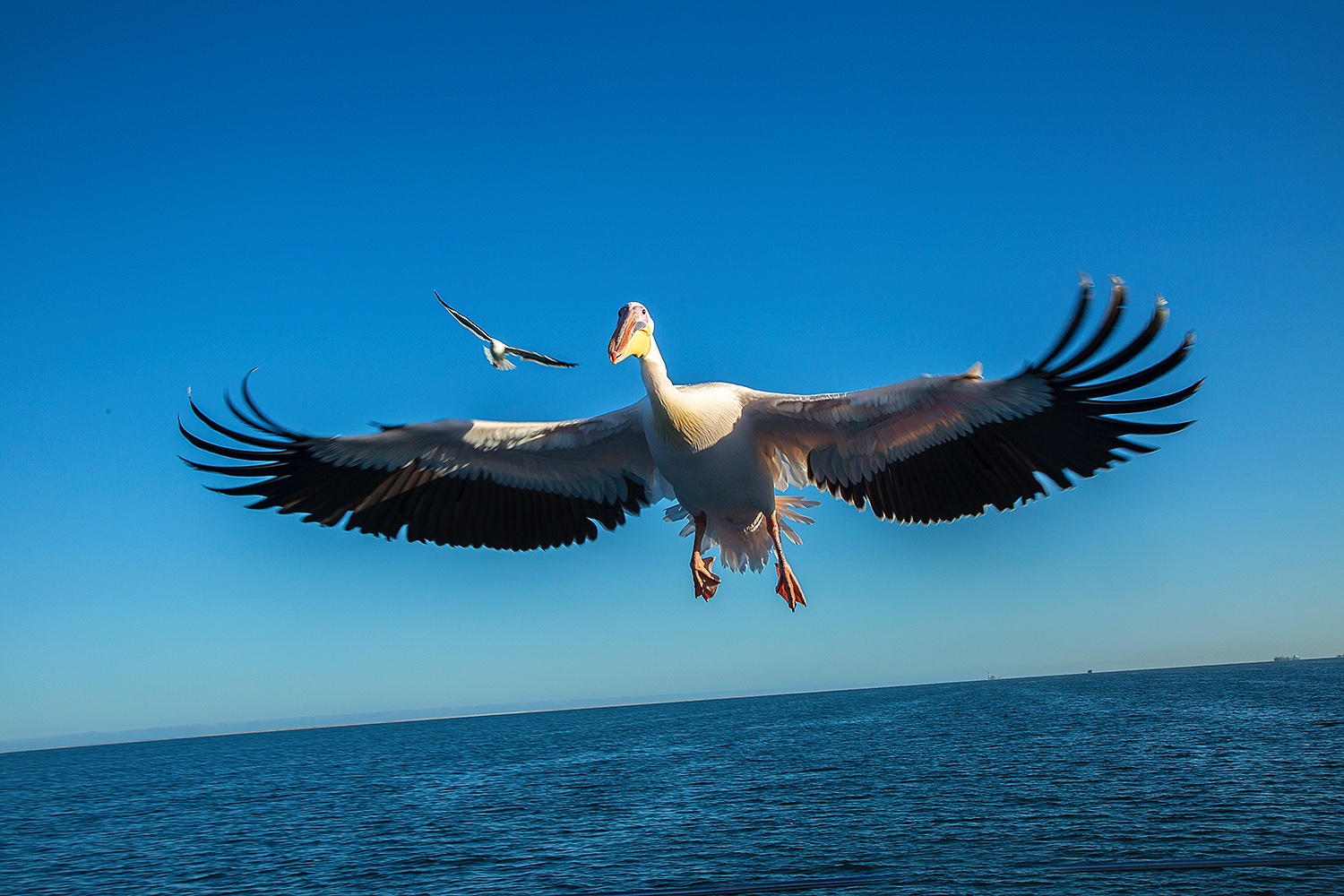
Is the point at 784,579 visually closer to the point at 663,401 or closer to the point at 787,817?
the point at 663,401

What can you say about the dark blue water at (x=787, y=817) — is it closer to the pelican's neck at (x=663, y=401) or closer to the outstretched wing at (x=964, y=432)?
the outstretched wing at (x=964, y=432)

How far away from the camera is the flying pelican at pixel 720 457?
7.24 metres

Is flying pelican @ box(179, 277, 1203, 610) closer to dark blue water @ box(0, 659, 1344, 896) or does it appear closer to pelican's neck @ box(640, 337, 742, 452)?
pelican's neck @ box(640, 337, 742, 452)

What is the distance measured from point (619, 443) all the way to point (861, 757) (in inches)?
2133

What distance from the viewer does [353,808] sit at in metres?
55.0

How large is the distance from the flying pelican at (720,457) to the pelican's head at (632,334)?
2 cm

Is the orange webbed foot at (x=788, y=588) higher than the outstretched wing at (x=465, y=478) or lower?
lower

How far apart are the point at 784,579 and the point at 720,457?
139 centimetres

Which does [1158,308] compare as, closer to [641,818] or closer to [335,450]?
[335,450]

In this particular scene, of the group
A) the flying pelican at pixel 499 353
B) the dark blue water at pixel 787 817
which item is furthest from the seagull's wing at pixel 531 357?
the dark blue water at pixel 787 817

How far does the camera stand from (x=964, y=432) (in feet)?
25.6

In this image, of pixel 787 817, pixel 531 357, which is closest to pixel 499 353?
pixel 531 357

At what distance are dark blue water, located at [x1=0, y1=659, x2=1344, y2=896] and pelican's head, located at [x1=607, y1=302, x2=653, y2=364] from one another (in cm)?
2010

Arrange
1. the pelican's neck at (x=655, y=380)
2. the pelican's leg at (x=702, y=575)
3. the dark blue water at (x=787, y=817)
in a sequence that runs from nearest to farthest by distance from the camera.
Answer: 1. the pelican's neck at (x=655, y=380)
2. the pelican's leg at (x=702, y=575)
3. the dark blue water at (x=787, y=817)
